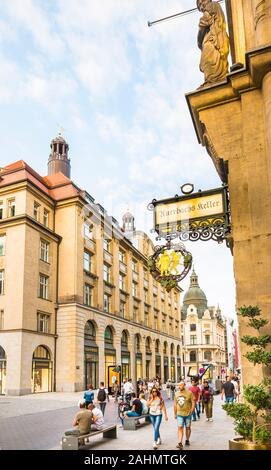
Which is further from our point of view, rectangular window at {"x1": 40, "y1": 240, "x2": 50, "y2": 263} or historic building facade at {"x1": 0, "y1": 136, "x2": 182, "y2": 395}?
rectangular window at {"x1": 40, "y1": 240, "x2": 50, "y2": 263}

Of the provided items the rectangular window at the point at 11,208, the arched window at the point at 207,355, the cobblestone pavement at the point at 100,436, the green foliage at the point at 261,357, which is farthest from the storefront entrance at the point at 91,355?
the arched window at the point at 207,355

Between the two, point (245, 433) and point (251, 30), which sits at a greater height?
point (251, 30)

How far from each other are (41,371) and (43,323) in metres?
4.08

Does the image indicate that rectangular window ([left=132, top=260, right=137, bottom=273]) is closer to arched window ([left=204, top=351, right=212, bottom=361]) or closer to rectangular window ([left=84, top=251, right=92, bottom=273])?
rectangular window ([left=84, top=251, right=92, bottom=273])

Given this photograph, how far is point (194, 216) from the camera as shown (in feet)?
31.3

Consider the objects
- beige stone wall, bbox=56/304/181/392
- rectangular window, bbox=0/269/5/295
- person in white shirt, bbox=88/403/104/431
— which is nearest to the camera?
person in white shirt, bbox=88/403/104/431

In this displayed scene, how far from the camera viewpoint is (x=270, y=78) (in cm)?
883

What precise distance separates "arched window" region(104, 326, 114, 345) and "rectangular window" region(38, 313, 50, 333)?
952 cm

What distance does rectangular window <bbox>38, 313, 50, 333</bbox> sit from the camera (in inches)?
1521

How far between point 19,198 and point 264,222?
33.1 m

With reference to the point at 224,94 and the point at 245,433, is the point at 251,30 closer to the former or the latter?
the point at 224,94

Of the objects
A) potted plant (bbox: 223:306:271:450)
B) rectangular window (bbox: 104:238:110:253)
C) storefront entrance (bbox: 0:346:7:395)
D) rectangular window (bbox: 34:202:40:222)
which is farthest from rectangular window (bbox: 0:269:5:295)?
potted plant (bbox: 223:306:271:450)

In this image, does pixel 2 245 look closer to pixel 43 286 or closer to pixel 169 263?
pixel 43 286
